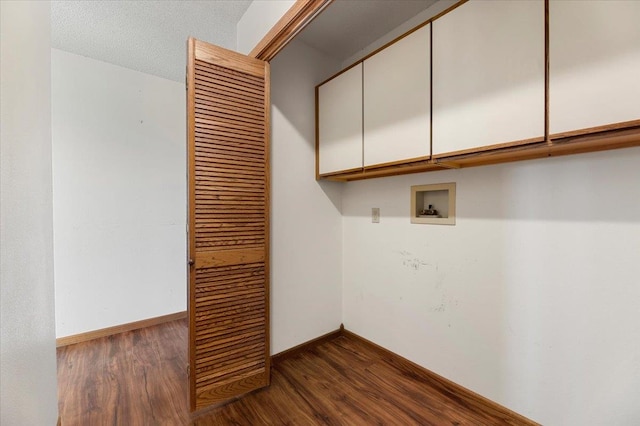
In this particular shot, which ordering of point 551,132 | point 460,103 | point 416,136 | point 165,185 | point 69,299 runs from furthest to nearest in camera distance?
point 165,185
point 69,299
point 416,136
point 460,103
point 551,132

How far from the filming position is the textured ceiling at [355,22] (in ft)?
6.05

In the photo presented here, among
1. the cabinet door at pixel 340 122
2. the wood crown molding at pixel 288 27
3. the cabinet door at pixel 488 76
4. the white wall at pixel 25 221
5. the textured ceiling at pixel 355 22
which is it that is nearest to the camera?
the white wall at pixel 25 221

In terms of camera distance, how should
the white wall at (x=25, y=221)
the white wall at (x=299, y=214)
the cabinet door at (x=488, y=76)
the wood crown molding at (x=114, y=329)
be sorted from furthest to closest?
1. the wood crown molding at (x=114, y=329)
2. the white wall at (x=299, y=214)
3. the cabinet door at (x=488, y=76)
4. the white wall at (x=25, y=221)

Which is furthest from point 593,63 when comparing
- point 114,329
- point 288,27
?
point 114,329

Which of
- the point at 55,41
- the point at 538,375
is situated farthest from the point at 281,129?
the point at 538,375

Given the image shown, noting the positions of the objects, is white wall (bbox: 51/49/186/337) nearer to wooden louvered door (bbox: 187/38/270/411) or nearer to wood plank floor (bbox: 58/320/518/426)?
wood plank floor (bbox: 58/320/518/426)

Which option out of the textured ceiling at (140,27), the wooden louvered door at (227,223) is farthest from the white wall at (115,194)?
the wooden louvered door at (227,223)

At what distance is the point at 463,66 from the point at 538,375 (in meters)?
1.72

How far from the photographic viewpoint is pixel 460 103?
143 centimetres

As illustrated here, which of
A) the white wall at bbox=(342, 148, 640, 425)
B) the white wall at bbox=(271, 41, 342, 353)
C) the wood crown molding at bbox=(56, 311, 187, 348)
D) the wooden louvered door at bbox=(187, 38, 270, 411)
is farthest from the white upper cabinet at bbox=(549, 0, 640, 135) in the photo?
the wood crown molding at bbox=(56, 311, 187, 348)

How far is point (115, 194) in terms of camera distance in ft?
8.73

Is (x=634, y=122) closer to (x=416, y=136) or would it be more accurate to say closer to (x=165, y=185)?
(x=416, y=136)

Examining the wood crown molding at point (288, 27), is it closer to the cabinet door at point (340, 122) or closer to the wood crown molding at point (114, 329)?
the cabinet door at point (340, 122)

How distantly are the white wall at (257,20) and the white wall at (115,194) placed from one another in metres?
1.47
